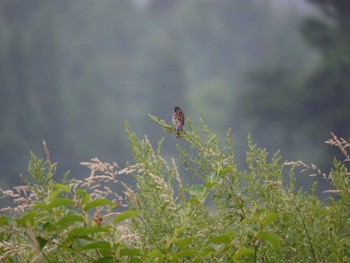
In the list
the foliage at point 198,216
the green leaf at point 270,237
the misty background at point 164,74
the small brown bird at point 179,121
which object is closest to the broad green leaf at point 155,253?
the foliage at point 198,216

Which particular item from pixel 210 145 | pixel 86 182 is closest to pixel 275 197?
pixel 210 145

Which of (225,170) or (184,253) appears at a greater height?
(225,170)

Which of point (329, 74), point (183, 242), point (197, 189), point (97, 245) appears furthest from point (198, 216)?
point (329, 74)

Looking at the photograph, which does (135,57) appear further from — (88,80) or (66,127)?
(66,127)

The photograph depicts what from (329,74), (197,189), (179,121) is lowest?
(197,189)

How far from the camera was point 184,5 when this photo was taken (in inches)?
2201

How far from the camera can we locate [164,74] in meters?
47.3

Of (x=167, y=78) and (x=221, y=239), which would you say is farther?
(x=167, y=78)

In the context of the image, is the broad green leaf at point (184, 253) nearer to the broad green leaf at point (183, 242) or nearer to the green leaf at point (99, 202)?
the broad green leaf at point (183, 242)

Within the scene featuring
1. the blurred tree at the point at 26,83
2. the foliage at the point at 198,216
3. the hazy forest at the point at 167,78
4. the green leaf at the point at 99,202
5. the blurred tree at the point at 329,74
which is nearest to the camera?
the green leaf at the point at 99,202

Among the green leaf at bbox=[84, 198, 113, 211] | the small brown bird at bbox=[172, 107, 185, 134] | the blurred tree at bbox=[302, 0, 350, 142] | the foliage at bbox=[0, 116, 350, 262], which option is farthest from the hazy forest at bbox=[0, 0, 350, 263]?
the green leaf at bbox=[84, 198, 113, 211]

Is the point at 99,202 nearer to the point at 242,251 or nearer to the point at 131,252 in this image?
the point at 131,252

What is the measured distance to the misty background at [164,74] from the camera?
36.0 metres

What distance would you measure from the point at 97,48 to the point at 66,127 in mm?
9466
